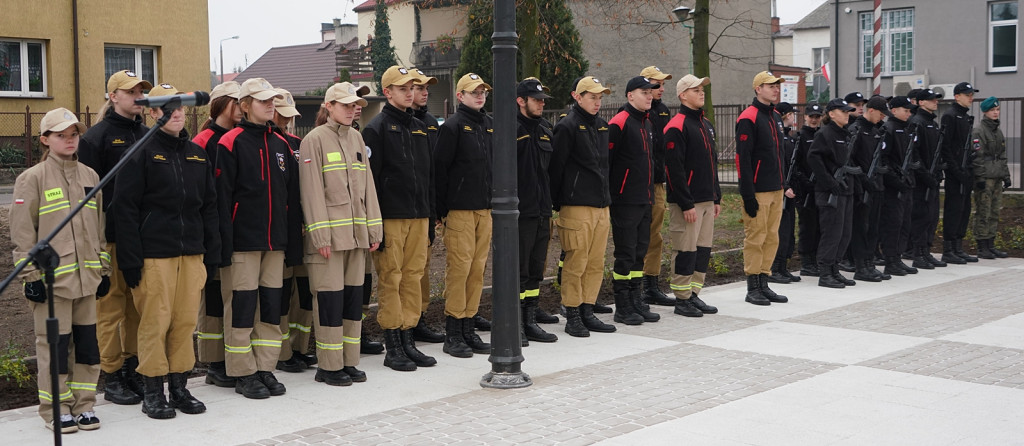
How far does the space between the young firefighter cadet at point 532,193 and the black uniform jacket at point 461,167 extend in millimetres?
460

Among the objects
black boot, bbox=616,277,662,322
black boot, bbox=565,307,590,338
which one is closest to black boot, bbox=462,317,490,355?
black boot, bbox=565,307,590,338

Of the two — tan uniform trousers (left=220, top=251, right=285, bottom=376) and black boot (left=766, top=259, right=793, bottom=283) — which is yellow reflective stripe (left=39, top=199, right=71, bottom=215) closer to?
tan uniform trousers (left=220, top=251, right=285, bottom=376)

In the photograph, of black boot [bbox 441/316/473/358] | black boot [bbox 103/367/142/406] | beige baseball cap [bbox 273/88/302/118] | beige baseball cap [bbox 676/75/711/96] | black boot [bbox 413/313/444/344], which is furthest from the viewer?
beige baseball cap [bbox 676/75/711/96]

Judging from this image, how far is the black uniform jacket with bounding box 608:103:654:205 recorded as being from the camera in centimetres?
1011

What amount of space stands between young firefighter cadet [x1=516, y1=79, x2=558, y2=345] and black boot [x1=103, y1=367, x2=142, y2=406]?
3.29 meters

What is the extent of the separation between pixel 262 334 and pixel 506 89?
244cm

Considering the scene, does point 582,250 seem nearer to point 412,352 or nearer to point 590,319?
point 590,319

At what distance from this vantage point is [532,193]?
9.38m

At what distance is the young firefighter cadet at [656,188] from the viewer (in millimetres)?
10758

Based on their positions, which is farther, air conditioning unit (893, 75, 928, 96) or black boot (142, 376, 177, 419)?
air conditioning unit (893, 75, 928, 96)

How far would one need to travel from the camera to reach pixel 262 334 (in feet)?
25.1

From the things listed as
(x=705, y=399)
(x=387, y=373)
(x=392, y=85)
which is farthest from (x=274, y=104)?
(x=705, y=399)

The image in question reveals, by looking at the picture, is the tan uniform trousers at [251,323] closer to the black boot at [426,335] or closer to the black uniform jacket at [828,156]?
the black boot at [426,335]

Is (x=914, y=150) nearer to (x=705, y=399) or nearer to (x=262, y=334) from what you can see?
(x=705, y=399)
